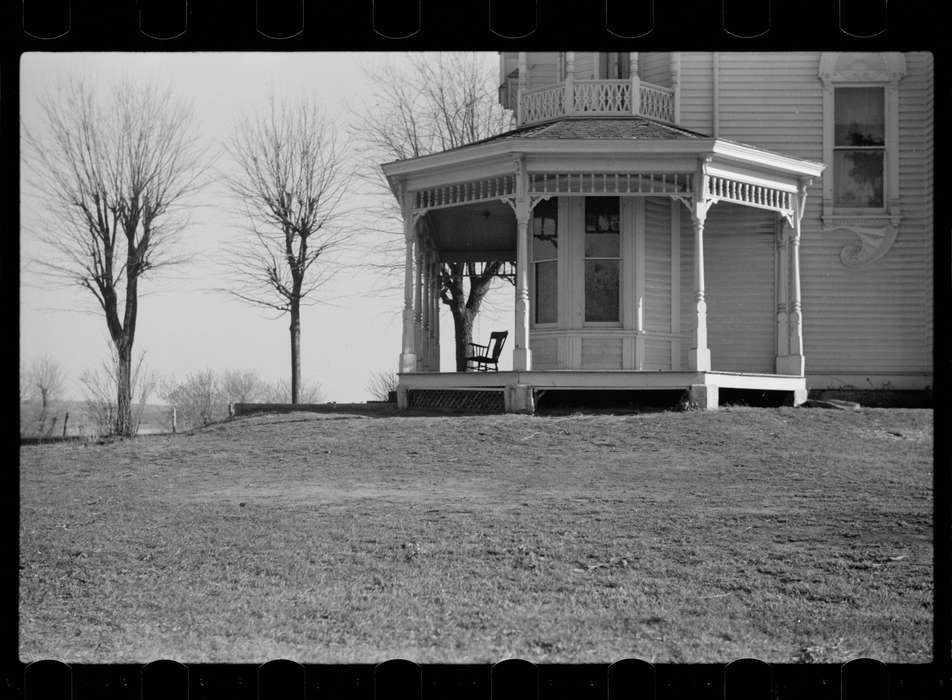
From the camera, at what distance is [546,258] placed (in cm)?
1830

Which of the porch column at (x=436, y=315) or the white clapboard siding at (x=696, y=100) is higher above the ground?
the white clapboard siding at (x=696, y=100)

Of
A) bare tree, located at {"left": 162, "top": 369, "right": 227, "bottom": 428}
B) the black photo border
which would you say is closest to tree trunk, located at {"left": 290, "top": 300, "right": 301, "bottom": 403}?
bare tree, located at {"left": 162, "top": 369, "right": 227, "bottom": 428}

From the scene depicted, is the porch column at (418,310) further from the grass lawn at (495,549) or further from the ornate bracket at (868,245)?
the ornate bracket at (868,245)

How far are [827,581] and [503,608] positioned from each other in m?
2.44

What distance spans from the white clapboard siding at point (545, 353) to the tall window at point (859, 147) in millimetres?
5743

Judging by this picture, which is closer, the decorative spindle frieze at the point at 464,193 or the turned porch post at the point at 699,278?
the turned porch post at the point at 699,278

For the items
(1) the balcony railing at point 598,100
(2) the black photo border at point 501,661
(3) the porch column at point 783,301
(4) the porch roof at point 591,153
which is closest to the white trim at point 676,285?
(4) the porch roof at point 591,153

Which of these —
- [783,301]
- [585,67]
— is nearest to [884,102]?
[783,301]

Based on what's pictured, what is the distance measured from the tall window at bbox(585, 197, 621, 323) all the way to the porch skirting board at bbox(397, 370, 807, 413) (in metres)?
1.75

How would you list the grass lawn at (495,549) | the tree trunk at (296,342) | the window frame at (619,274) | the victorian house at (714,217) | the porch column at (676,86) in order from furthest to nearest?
the tree trunk at (296,342)
the porch column at (676,86)
the window frame at (619,274)
the victorian house at (714,217)
the grass lawn at (495,549)

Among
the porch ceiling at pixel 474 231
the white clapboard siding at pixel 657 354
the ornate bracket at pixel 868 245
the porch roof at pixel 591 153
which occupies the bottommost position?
the white clapboard siding at pixel 657 354

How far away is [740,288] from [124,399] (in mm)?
10995

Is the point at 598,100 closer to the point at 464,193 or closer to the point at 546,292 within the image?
the point at 464,193

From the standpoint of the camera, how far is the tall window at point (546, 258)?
720 inches
